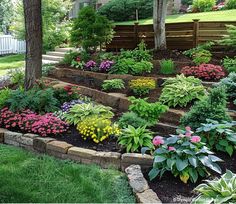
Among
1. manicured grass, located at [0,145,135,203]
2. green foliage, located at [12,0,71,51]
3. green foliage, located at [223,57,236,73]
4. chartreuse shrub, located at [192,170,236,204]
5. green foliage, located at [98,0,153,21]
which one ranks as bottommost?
manicured grass, located at [0,145,135,203]

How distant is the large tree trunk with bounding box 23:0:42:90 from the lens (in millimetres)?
6586

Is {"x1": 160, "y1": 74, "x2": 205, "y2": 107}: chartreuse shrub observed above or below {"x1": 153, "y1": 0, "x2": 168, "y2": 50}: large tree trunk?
below

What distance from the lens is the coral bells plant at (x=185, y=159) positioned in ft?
12.0

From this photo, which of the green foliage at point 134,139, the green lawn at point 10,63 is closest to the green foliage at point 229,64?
the green foliage at point 134,139

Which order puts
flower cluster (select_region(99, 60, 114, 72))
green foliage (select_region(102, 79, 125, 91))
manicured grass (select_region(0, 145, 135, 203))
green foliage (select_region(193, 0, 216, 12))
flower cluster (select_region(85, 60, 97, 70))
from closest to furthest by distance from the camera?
manicured grass (select_region(0, 145, 135, 203)) → green foliage (select_region(102, 79, 125, 91)) → flower cluster (select_region(99, 60, 114, 72)) → flower cluster (select_region(85, 60, 97, 70)) → green foliage (select_region(193, 0, 216, 12))

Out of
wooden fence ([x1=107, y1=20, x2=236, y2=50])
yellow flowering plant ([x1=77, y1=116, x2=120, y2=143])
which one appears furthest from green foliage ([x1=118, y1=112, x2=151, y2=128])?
wooden fence ([x1=107, y1=20, x2=236, y2=50])

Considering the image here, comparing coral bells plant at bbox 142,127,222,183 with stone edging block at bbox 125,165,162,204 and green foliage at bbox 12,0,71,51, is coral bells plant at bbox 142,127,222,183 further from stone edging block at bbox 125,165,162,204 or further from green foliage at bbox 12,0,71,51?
green foliage at bbox 12,0,71,51

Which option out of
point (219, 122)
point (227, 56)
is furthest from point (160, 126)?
point (227, 56)

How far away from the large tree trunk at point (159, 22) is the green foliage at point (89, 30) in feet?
4.97

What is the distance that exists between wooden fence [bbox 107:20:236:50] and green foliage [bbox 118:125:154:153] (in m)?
5.55

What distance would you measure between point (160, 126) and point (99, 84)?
288 cm

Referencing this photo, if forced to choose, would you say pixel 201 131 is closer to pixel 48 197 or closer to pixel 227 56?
pixel 48 197

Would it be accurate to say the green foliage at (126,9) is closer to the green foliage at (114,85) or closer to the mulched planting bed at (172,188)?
the green foliage at (114,85)

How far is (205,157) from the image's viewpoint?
3.75 metres
